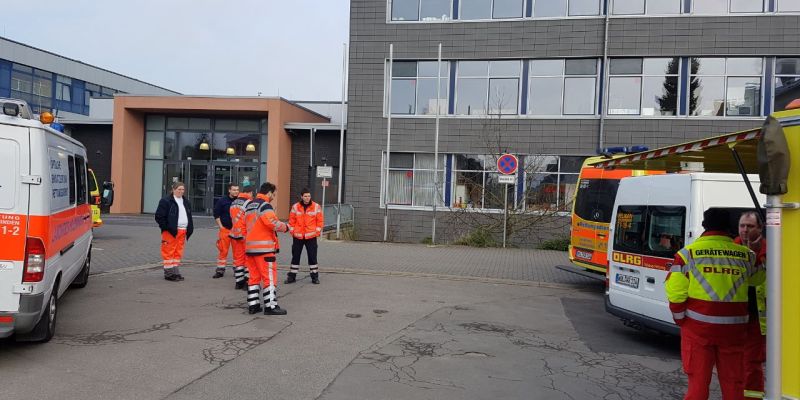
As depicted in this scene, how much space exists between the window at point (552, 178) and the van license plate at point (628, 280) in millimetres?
13269

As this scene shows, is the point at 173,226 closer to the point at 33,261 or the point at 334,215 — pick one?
the point at 33,261

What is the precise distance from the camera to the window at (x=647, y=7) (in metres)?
20.5

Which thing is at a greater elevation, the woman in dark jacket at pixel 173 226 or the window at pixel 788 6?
the window at pixel 788 6

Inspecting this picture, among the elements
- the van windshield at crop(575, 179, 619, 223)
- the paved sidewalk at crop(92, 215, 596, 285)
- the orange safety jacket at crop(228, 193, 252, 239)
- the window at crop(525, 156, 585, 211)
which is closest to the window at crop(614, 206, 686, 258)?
the van windshield at crop(575, 179, 619, 223)

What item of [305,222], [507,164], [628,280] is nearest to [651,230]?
[628,280]

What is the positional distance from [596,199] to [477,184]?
31.5 feet

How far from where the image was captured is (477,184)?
2172 cm

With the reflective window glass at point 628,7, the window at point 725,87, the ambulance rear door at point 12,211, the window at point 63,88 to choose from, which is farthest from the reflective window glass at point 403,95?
the window at point 63,88

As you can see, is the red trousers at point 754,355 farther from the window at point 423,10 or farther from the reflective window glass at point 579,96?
the window at point 423,10

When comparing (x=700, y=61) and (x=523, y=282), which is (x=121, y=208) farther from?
(x=700, y=61)

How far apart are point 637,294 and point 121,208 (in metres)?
26.5

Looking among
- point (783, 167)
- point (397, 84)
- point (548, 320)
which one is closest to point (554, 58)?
point (397, 84)

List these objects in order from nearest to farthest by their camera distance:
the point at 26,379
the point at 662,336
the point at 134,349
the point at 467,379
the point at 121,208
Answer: the point at 26,379 < the point at 467,379 < the point at 134,349 < the point at 662,336 < the point at 121,208

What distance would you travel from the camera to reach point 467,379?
18.3ft
